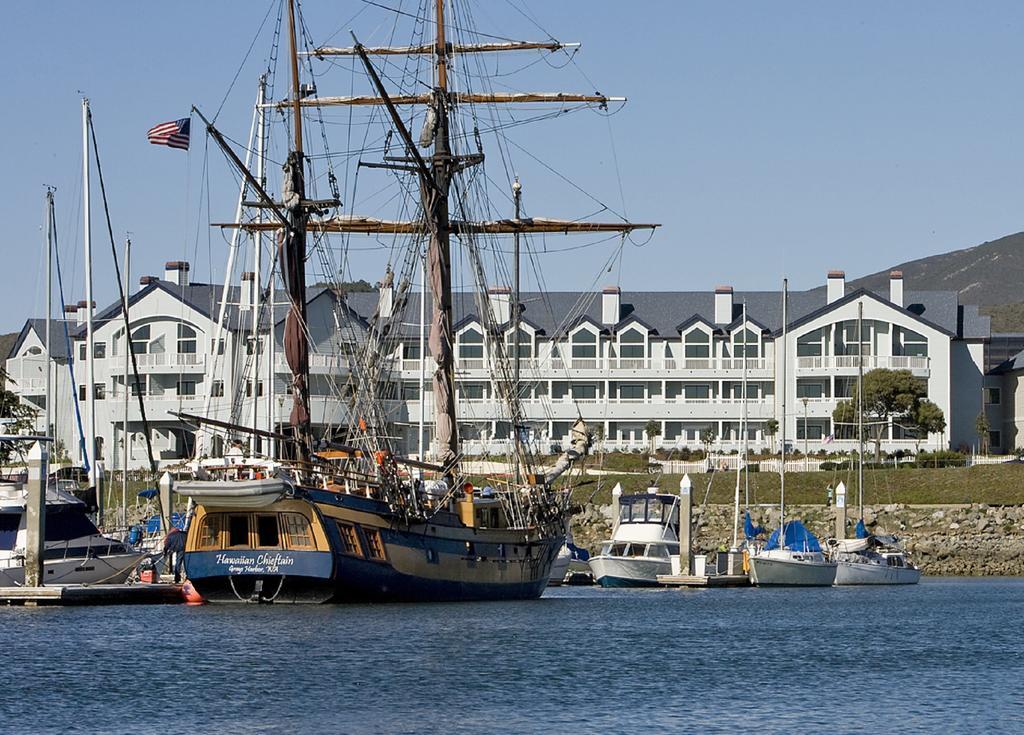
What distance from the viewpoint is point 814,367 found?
11812cm

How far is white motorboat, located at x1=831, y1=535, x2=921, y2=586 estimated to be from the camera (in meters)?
79.6

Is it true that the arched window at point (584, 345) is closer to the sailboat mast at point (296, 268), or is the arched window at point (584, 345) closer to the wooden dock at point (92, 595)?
the sailboat mast at point (296, 268)

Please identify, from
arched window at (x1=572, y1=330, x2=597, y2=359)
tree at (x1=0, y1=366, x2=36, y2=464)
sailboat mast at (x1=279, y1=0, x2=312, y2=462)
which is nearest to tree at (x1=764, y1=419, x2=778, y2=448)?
arched window at (x1=572, y1=330, x2=597, y2=359)

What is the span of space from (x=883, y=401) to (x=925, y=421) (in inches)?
112

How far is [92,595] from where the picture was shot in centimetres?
5612

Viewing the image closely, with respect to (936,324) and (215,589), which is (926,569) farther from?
(215,589)

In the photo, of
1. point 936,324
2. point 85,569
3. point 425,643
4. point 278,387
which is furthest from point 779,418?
point 425,643

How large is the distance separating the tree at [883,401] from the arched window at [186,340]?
133 feet

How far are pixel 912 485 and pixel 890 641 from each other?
164ft

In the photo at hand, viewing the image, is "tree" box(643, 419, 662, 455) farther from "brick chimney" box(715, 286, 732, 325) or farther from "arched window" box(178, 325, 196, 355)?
"arched window" box(178, 325, 196, 355)

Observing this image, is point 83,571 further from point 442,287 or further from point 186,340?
point 186,340

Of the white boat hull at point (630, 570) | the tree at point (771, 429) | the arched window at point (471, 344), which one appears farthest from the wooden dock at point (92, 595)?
the tree at point (771, 429)

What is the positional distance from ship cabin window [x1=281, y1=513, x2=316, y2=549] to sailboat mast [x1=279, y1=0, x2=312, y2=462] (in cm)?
499

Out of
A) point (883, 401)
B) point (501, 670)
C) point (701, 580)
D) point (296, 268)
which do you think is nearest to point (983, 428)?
point (883, 401)
